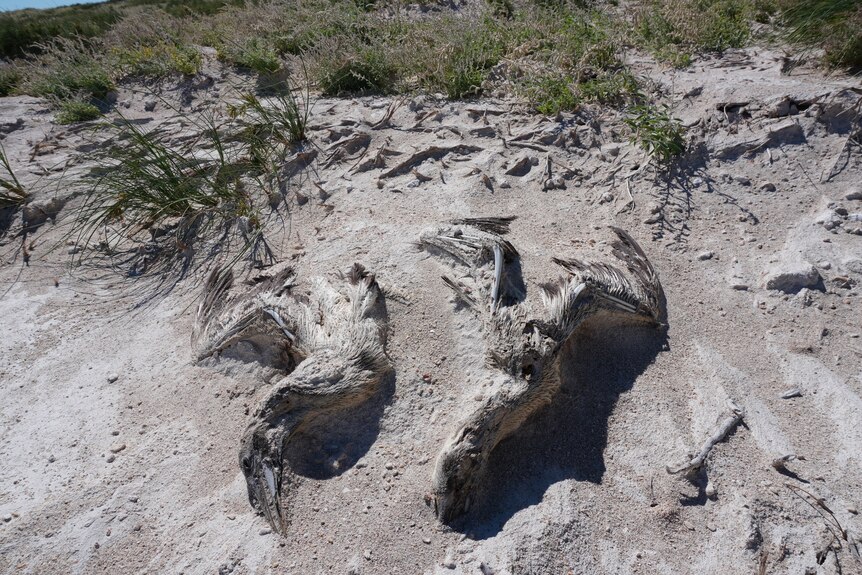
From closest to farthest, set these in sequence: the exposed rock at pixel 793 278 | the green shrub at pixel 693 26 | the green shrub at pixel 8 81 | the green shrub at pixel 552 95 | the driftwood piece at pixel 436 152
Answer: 1. the exposed rock at pixel 793 278
2. the driftwood piece at pixel 436 152
3. the green shrub at pixel 552 95
4. the green shrub at pixel 693 26
5. the green shrub at pixel 8 81

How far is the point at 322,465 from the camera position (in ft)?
8.20

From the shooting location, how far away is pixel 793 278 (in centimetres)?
296

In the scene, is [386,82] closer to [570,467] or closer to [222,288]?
[222,288]

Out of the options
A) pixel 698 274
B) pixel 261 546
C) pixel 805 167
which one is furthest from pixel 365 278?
pixel 805 167

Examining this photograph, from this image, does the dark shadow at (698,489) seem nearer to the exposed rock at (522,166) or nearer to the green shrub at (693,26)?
the exposed rock at (522,166)

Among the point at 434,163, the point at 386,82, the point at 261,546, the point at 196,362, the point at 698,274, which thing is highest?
the point at 386,82

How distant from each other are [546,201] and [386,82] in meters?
2.54

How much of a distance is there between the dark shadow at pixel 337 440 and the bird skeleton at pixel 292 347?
0.13 ft

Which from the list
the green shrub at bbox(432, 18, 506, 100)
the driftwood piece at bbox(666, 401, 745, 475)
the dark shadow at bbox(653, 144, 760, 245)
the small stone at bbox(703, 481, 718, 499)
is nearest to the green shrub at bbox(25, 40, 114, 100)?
the green shrub at bbox(432, 18, 506, 100)

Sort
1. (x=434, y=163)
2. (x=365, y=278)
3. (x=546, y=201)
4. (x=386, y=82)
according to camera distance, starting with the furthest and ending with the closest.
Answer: (x=386, y=82), (x=434, y=163), (x=546, y=201), (x=365, y=278)

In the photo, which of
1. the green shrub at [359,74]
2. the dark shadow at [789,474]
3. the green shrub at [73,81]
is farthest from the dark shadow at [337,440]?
the green shrub at [73,81]

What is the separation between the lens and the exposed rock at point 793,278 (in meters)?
2.95

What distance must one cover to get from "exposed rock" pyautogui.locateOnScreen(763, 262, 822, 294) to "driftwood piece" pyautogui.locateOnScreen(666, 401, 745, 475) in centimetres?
87

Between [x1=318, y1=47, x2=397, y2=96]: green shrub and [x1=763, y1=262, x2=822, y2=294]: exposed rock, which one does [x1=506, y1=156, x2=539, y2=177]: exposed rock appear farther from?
[x1=318, y1=47, x2=397, y2=96]: green shrub
